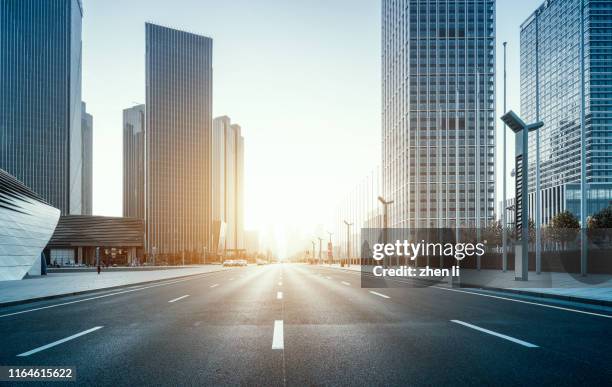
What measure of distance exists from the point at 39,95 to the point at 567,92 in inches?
4864

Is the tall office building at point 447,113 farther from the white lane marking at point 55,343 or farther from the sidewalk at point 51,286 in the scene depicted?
the white lane marking at point 55,343

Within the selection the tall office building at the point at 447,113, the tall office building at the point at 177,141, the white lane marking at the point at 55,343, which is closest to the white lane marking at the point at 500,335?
the white lane marking at the point at 55,343

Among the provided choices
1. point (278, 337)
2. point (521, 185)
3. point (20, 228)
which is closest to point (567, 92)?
point (521, 185)

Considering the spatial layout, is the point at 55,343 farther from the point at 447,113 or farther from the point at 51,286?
the point at 447,113

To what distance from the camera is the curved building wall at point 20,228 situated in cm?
3142

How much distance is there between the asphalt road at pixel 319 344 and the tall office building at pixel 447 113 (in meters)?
98.1

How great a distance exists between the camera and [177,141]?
169 meters

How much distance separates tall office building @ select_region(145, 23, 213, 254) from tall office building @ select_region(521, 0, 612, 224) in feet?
350

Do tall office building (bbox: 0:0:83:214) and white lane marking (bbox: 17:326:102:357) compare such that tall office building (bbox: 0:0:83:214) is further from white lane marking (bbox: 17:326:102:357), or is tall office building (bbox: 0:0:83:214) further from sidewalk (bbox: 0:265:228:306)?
white lane marking (bbox: 17:326:102:357)

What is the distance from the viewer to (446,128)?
110 metres

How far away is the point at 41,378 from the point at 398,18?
121 meters

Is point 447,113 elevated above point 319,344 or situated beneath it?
elevated above

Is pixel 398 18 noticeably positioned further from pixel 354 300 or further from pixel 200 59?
pixel 354 300

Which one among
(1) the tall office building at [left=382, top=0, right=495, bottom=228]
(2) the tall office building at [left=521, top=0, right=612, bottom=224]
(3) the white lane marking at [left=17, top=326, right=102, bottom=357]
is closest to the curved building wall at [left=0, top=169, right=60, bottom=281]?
(3) the white lane marking at [left=17, top=326, right=102, bottom=357]
